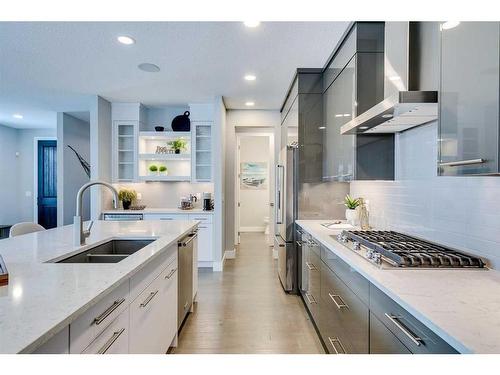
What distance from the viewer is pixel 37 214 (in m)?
7.03

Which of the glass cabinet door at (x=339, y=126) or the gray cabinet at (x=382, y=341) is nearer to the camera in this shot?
the gray cabinet at (x=382, y=341)

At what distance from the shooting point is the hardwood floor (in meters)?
2.33

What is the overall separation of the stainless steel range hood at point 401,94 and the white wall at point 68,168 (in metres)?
5.45

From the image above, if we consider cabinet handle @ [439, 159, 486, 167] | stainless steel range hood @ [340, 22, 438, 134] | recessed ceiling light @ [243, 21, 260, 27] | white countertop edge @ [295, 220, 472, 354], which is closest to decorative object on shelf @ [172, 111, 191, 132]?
recessed ceiling light @ [243, 21, 260, 27]

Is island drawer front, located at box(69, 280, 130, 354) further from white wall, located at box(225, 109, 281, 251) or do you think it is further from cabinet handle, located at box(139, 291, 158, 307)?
white wall, located at box(225, 109, 281, 251)

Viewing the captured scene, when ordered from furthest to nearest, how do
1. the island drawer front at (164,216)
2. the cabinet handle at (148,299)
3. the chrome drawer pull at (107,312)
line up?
the island drawer front at (164,216) < the cabinet handle at (148,299) < the chrome drawer pull at (107,312)

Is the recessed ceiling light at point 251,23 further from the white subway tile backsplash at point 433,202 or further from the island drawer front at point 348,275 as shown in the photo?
the island drawer front at point 348,275

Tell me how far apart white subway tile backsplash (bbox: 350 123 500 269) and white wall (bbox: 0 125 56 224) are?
7954mm

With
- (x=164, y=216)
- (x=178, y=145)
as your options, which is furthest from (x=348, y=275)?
(x=178, y=145)

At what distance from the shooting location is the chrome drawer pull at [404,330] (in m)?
0.99

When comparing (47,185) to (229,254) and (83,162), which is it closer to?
(83,162)

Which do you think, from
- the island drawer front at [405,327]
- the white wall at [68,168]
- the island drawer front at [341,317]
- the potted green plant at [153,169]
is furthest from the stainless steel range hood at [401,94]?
the white wall at [68,168]
